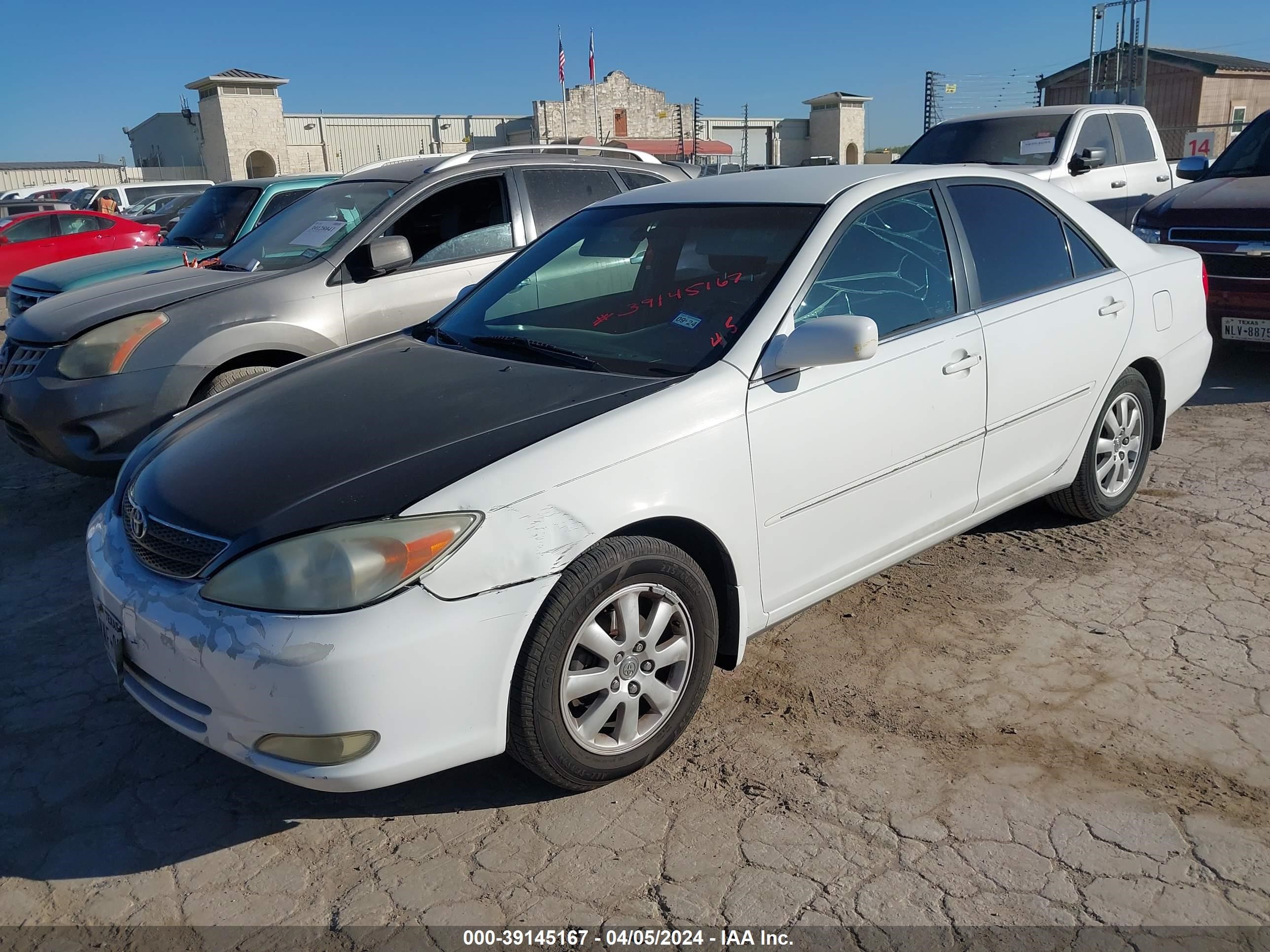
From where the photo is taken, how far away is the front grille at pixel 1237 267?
6.82 meters

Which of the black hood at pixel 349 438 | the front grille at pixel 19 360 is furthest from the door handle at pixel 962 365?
the front grille at pixel 19 360

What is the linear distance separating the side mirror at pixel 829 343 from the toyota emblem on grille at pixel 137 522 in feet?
6.14

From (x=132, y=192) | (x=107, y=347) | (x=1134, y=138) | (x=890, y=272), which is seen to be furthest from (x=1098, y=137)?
(x=132, y=192)

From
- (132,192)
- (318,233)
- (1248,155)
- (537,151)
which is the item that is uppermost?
(132,192)

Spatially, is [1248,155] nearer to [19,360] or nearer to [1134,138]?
[1134,138]

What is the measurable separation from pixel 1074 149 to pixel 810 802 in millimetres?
8923

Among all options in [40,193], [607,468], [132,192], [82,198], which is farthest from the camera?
[40,193]

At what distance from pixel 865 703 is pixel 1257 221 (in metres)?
5.61

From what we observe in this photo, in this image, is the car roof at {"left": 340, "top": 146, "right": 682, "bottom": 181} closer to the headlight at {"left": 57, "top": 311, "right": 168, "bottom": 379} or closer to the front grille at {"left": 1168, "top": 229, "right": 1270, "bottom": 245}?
the headlight at {"left": 57, "top": 311, "right": 168, "bottom": 379}

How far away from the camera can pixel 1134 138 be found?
413 inches

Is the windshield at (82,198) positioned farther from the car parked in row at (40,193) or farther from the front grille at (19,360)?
the front grille at (19,360)

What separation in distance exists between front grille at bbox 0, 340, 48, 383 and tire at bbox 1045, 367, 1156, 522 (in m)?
5.06

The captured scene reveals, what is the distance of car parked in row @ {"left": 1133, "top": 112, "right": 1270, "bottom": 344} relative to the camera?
684 centimetres

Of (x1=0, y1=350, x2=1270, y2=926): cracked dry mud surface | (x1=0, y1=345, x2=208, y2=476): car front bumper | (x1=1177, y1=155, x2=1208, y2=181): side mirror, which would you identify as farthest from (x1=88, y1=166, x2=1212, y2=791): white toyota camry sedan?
(x1=1177, y1=155, x2=1208, y2=181): side mirror
